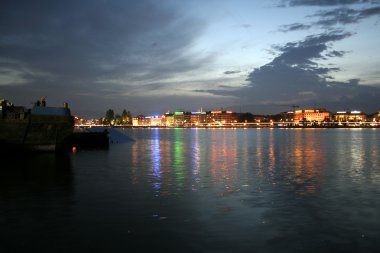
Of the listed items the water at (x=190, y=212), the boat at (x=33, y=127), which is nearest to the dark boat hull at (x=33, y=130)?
the boat at (x=33, y=127)

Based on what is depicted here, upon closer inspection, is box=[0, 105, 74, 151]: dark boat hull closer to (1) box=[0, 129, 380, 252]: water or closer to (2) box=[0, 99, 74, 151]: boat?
(2) box=[0, 99, 74, 151]: boat

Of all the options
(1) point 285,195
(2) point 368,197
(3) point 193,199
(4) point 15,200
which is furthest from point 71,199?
(2) point 368,197

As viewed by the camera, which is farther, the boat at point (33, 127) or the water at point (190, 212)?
the boat at point (33, 127)

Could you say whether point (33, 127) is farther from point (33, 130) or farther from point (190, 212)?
point (190, 212)

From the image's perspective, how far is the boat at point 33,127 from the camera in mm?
44656

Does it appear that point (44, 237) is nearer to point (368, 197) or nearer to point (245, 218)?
point (245, 218)

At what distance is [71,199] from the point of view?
2030 cm

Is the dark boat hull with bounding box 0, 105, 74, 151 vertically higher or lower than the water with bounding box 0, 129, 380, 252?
higher

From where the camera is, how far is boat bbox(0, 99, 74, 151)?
147 ft

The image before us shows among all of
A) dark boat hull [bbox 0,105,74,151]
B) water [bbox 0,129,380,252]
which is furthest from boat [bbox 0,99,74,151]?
water [bbox 0,129,380,252]

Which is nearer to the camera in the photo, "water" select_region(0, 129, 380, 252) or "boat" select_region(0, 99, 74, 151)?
"water" select_region(0, 129, 380, 252)

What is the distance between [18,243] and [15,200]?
24.9 ft

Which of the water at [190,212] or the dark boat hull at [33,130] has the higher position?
the dark boat hull at [33,130]

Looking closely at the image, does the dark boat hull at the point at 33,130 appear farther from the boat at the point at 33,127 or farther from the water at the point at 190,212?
the water at the point at 190,212
